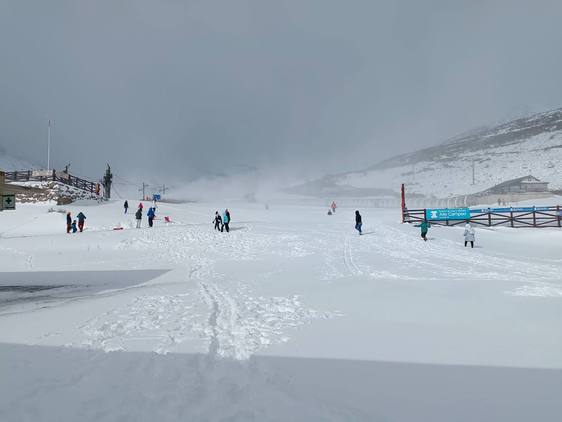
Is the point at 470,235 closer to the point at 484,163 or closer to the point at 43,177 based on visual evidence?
the point at 43,177

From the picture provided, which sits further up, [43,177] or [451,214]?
[43,177]

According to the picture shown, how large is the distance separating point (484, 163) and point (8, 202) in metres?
151

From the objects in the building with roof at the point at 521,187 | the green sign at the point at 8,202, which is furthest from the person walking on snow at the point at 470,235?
the building with roof at the point at 521,187

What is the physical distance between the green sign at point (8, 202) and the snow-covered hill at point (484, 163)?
94.1 meters

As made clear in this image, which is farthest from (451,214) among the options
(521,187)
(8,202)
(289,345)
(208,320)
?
(521,187)

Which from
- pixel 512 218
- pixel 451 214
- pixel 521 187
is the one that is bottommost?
pixel 512 218

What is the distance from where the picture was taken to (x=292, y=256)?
55.2 feet

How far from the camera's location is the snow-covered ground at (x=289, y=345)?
3.22m

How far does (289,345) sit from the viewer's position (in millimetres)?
4785

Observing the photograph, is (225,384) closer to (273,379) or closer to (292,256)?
(273,379)

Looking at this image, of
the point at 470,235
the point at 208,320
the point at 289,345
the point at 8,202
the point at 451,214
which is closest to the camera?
the point at 289,345

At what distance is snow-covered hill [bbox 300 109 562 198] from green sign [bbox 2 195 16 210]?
309 ft

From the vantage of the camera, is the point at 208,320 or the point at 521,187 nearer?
the point at 208,320

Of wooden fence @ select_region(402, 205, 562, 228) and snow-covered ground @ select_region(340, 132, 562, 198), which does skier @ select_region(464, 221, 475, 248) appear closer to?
wooden fence @ select_region(402, 205, 562, 228)
